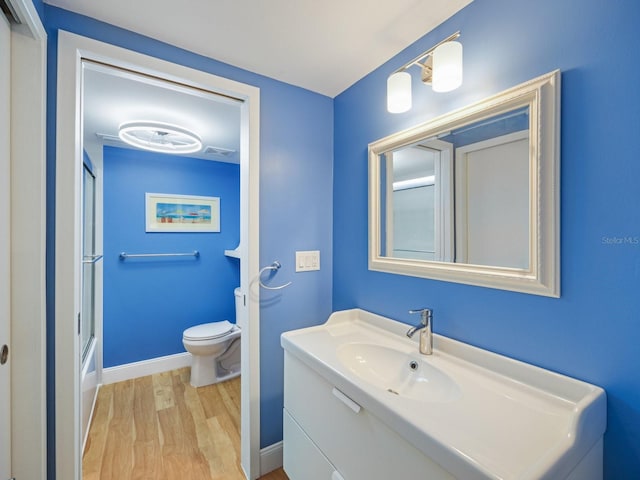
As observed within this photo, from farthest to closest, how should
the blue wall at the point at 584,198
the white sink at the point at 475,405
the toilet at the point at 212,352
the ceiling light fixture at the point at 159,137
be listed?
1. the toilet at the point at 212,352
2. the ceiling light fixture at the point at 159,137
3. the blue wall at the point at 584,198
4. the white sink at the point at 475,405

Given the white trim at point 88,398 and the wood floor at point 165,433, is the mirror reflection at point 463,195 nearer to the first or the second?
the wood floor at point 165,433

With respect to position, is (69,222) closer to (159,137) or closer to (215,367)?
(159,137)

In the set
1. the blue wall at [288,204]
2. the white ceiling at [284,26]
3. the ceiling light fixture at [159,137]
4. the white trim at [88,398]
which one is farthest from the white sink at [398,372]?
the ceiling light fixture at [159,137]

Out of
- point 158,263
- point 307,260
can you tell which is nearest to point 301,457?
point 307,260

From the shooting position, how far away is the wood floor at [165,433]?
1.55 m

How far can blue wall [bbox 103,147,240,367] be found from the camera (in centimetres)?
249

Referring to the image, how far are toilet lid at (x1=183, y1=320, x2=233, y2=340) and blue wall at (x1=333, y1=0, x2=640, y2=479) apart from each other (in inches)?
78.5

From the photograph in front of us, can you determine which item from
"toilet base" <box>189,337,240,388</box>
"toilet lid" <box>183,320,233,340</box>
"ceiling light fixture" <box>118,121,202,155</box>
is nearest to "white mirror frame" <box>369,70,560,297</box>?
"ceiling light fixture" <box>118,121,202,155</box>

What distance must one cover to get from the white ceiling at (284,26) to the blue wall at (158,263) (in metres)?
1.67

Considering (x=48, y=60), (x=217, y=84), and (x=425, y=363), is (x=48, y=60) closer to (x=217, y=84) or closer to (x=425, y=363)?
(x=217, y=84)

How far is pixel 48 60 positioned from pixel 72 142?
0.31 meters

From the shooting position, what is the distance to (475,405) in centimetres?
79

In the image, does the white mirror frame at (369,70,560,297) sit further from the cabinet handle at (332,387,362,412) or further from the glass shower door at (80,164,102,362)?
the glass shower door at (80,164,102,362)

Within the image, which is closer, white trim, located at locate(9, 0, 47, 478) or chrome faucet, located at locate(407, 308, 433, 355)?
white trim, located at locate(9, 0, 47, 478)
